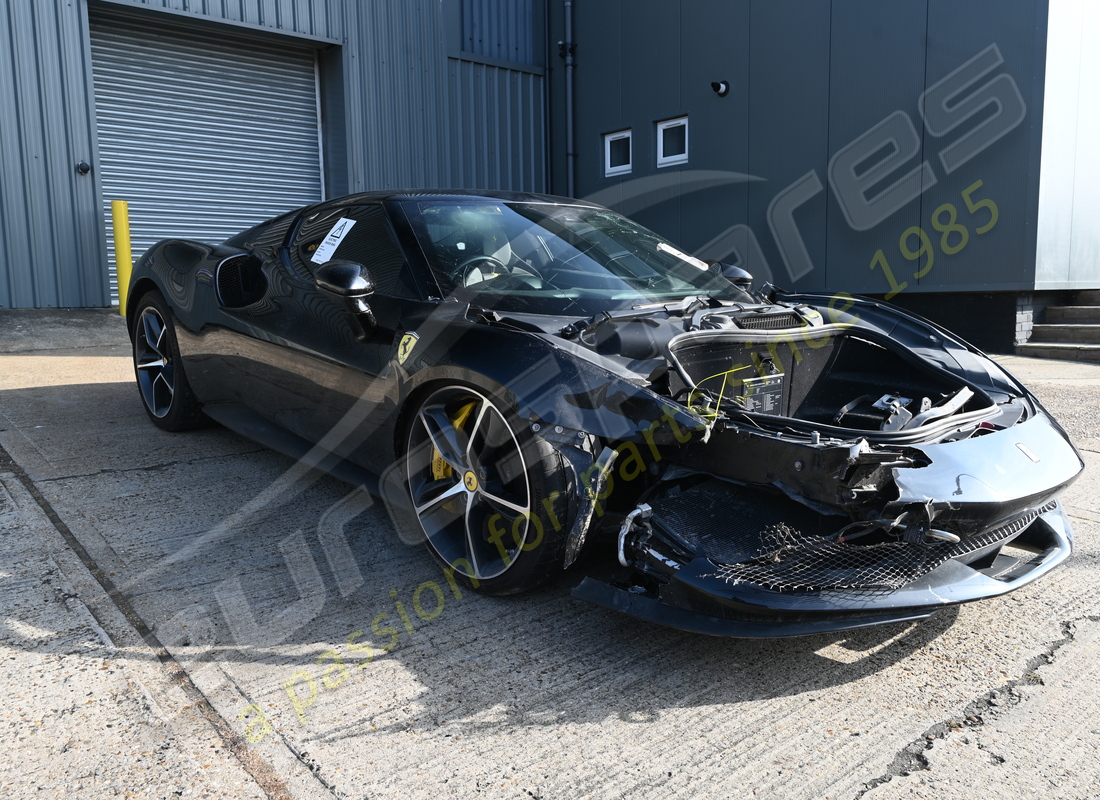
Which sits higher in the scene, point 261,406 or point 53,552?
A: point 261,406

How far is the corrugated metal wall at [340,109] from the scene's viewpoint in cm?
848

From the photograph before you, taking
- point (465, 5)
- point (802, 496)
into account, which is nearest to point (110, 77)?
point (465, 5)

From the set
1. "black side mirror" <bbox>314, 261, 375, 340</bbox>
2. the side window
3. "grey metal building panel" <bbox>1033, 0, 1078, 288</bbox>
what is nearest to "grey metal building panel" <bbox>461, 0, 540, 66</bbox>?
"grey metal building panel" <bbox>1033, 0, 1078, 288</bbox>

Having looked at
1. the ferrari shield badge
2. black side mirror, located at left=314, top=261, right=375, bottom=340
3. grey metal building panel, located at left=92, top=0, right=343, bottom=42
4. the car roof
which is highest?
grey metal building panel, located at left=92, top=0, right=343, bottom=42

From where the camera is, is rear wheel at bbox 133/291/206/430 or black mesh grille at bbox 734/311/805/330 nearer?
black mesh grille at bbox 734/311/805/330

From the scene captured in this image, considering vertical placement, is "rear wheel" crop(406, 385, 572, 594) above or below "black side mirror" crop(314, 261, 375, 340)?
below

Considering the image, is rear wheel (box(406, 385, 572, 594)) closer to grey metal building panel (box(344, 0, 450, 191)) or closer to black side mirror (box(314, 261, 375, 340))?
black side mirror (box(314, 261, 375, 340))

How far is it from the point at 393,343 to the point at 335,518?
33.3 inches

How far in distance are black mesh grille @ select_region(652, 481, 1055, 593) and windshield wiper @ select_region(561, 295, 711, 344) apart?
0.59 metres

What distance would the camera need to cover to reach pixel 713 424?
2.22 metres

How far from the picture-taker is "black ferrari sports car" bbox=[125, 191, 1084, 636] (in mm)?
2129

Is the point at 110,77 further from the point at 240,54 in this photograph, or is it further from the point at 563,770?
the point at 563,770

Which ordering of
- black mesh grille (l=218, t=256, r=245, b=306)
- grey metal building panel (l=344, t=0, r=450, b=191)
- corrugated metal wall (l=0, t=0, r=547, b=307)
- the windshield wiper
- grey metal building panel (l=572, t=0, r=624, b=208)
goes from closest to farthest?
the windshield wiper < black mesh grille (l=218, t=256, r=245, b=306) < corrugated metal wall (l=0, t=0, r=547, b=307) < grey metal building panel (l=344, t=0, r=450, b=191) < grey metal building panel (l=572, t=0, r=624, b=208)

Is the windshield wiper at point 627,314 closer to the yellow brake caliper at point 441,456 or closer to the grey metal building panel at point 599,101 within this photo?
the yellow brake caliper at point 441,456
